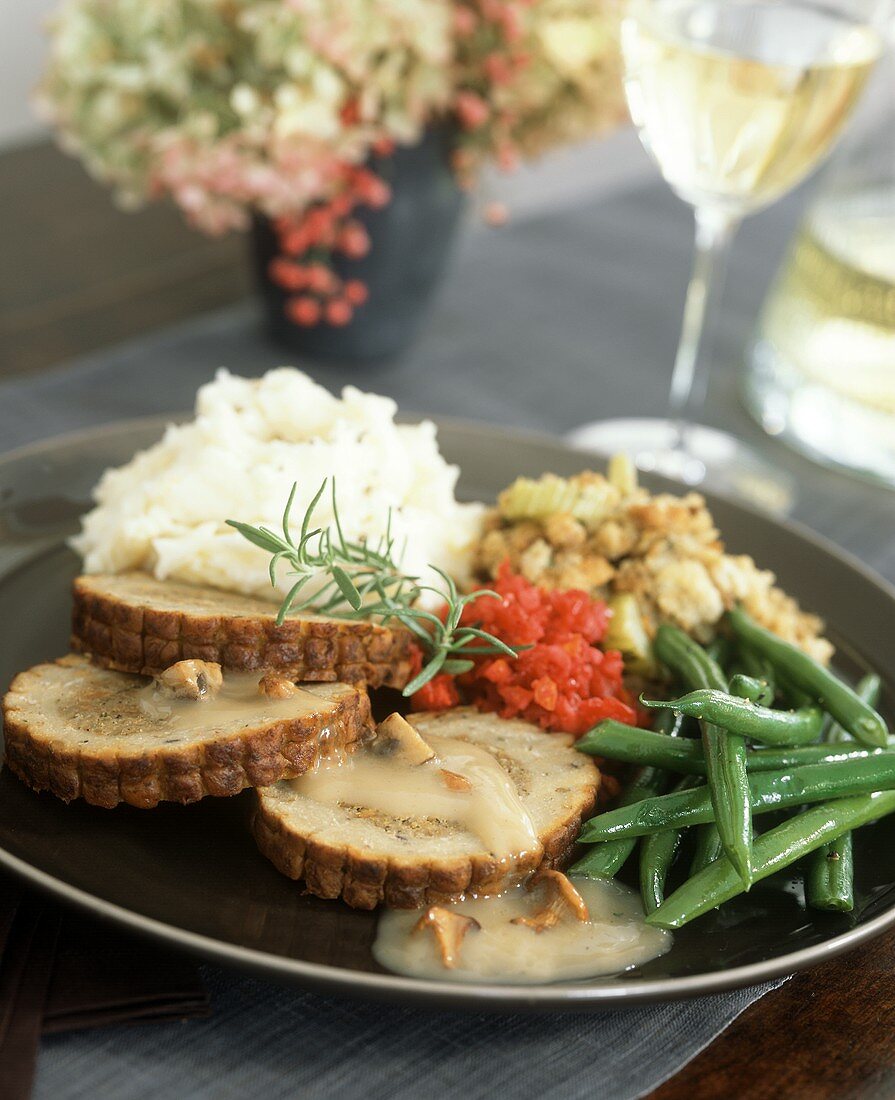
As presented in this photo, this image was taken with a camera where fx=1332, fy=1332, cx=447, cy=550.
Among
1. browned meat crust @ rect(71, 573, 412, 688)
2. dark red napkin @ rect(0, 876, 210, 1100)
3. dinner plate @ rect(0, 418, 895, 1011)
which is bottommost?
dark red napkin @ rect(0, 876, 210, 1100)

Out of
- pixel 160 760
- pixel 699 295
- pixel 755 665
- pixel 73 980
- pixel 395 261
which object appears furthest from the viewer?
pixel 395 261

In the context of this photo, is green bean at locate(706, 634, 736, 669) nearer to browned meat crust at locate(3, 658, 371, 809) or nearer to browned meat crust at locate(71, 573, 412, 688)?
browned meat crust at locate(71, 573, 412, 688)

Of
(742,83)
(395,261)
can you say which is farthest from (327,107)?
(742,83)

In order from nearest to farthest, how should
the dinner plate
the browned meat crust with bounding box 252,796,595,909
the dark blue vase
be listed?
1. the dinner plate
2. the browned meat crust with bounding box 252,796,595,909
3. the dark blue vase

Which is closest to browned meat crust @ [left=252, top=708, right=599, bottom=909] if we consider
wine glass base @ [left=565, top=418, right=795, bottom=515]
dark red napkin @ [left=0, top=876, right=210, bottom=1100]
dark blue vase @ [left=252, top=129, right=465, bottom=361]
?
dark red napkin @ [left=0, top=876, right=210, bottom=1100]

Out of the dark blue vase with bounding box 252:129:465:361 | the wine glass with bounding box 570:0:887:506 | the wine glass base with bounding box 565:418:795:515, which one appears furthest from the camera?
the dark blue vase with bounding box 252:129:465:361

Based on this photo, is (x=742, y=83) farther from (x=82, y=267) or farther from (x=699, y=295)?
(x=82, y=267)

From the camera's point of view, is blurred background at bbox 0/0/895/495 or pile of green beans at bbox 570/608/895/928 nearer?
pile of green beans at bbox 570/608/895/928

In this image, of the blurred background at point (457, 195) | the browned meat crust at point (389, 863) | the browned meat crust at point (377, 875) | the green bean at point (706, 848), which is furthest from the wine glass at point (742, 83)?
the browned meat crust at point (377, 875)

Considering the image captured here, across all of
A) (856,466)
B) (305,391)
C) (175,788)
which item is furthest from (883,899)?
(856,466)
